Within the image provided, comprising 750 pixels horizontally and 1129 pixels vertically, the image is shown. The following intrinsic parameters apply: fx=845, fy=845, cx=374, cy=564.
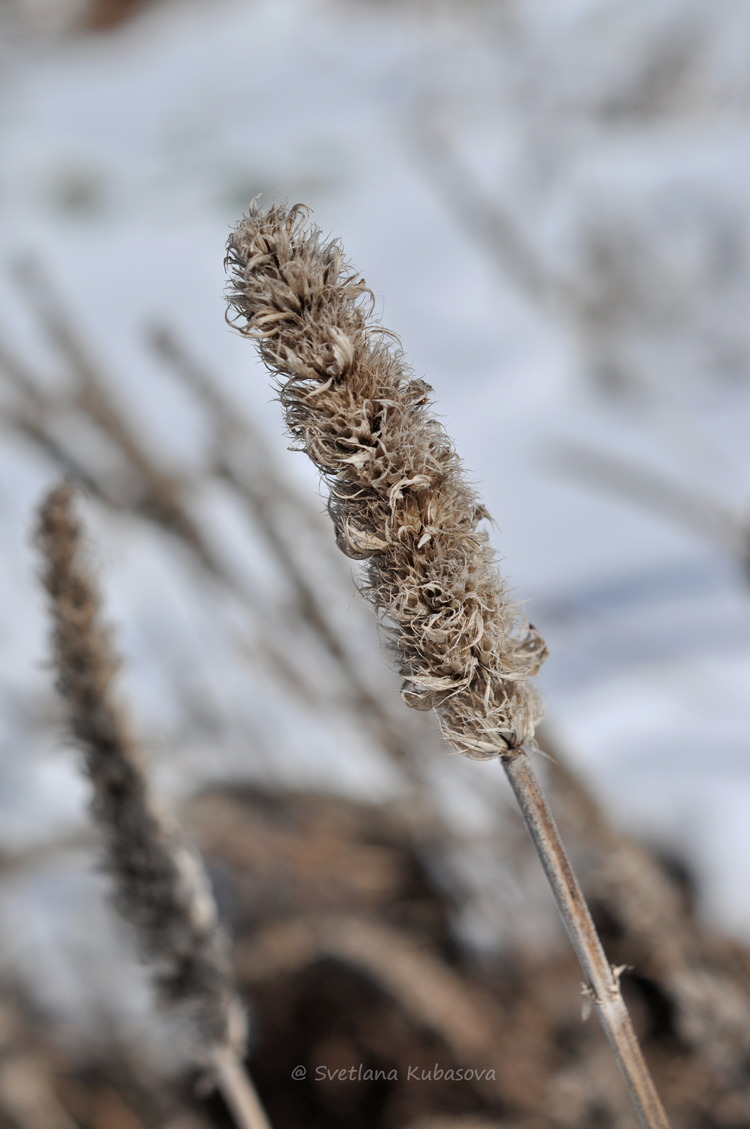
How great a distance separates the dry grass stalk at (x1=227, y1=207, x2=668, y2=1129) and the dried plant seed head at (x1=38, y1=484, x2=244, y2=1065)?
0.91 feet

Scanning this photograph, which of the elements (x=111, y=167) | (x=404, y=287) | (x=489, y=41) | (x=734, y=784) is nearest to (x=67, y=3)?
(x=111, y=167)

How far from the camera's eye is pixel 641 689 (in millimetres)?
1940

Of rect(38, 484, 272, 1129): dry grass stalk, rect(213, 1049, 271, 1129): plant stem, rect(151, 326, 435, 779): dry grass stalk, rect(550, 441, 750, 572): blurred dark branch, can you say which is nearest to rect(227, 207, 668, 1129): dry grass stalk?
rect(38, 484, 272, 1129): dry grass stalk

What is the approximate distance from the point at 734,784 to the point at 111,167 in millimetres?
5209

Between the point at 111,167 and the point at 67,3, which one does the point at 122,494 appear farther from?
the point at 67,3

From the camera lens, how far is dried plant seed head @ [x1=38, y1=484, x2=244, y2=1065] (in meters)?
0.62

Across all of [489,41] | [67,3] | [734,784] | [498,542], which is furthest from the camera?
[67,3]

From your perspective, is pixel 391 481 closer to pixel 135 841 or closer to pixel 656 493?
pixel 135 841

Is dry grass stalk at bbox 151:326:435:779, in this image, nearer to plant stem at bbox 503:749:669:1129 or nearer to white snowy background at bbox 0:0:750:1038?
white snowy background at bbox 0:0:750:1038

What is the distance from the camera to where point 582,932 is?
0.47 metres

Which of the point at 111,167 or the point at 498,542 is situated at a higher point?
the point at 111,167

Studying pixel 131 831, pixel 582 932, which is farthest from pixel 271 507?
pixel 582 932

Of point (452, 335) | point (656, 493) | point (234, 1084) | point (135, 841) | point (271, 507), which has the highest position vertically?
point (452, 335)

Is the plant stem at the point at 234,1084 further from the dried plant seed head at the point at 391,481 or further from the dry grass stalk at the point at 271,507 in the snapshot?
the dry grass stalk at the point at 271,507
